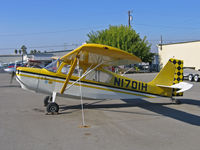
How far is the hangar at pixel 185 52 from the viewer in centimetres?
3484

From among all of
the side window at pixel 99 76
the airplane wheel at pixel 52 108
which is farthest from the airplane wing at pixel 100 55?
the airplane wheel at pixel 52 108

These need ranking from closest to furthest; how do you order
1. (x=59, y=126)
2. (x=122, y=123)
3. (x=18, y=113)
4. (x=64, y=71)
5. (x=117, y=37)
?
(x=59, y=126), (x=122, y=123), (x=18, y=113), (x=64, y=71), (x=117, y=37)

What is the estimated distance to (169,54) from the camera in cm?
4097

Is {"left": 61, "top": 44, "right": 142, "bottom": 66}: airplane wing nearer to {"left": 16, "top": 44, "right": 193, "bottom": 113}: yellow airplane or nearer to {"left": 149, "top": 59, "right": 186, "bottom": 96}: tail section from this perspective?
{"left": 16, "top": 44, "right": 193, "bottom": 113}: yellow airplane

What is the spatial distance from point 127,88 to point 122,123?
8.73ft

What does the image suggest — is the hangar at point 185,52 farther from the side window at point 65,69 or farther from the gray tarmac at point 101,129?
the side window at point 65,69

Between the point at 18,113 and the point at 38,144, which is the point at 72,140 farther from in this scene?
the point at 18,113

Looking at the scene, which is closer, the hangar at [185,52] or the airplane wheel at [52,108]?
the airplane wheel at [52,108]

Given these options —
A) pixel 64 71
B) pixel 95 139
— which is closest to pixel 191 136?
pixel 95 139

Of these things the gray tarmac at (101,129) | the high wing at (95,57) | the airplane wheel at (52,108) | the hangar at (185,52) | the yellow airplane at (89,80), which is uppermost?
the hangar at (185,52)

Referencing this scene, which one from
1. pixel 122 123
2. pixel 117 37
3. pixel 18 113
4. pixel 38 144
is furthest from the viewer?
pixel 117 37

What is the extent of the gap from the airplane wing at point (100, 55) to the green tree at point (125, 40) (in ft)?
102

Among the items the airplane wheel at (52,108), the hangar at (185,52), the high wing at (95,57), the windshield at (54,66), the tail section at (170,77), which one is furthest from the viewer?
the hangar at (185,52)

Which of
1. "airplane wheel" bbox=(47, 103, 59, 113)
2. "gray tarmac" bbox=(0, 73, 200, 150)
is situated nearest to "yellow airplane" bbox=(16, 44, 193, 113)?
"airplane wheel" bbox=(47, 103, 59, 113)
